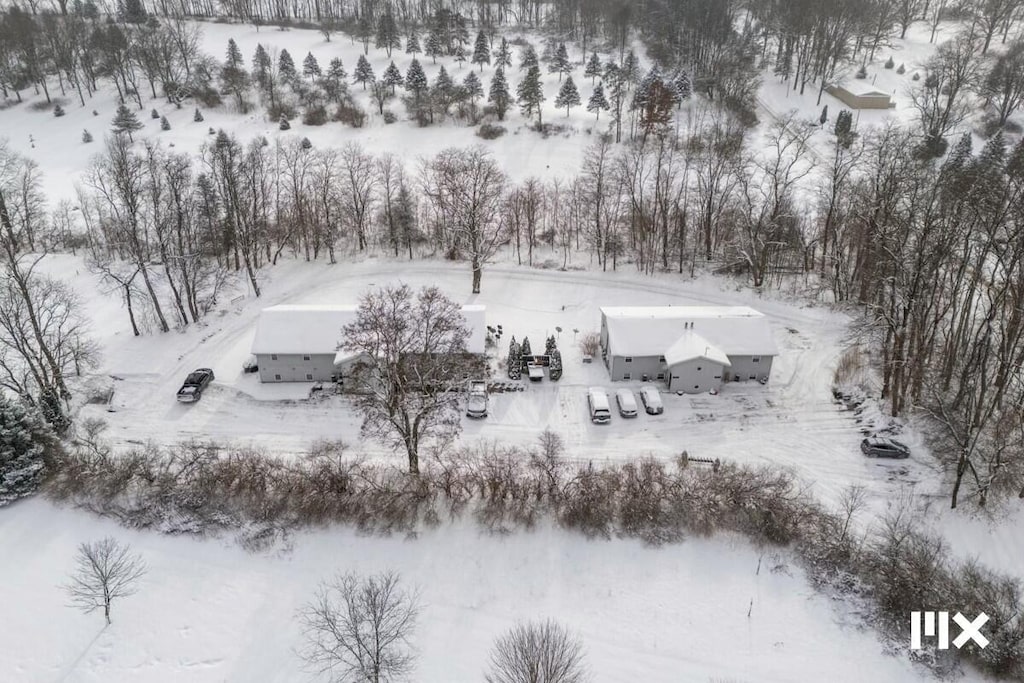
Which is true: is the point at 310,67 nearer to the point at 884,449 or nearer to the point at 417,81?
the point at 417,81

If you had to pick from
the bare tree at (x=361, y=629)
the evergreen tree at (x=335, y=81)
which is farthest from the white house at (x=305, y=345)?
the evergreen tree at (x=335, y=81)

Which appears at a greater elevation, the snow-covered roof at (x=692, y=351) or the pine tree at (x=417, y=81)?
the pine tree at (x=417, y=81)

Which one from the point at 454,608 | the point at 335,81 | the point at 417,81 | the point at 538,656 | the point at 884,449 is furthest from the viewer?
the point at 335,81

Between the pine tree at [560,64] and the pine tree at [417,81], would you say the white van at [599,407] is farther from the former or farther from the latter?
the pine tree at [560,64]

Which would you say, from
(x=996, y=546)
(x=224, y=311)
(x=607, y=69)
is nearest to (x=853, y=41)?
(x=607, y=69)

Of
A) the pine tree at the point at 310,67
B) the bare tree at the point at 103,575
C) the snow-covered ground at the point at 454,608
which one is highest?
the pine tree at the point at 310,67

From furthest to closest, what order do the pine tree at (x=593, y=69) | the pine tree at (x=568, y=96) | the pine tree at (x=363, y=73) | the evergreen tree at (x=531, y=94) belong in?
the pine tree at (x=593, y=69) → the pine tree at (x=363, y=73) → the pine tree at (x=568, y=96) → the evergreen tree at (x=531, y=94)

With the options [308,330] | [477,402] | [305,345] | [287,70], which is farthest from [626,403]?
[287,70]
